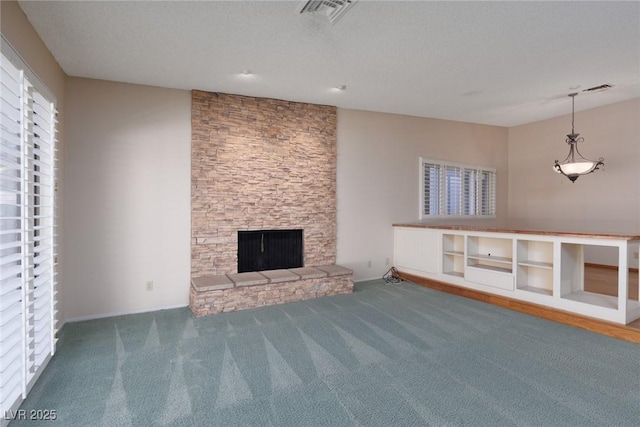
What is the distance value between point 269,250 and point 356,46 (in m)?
2.93

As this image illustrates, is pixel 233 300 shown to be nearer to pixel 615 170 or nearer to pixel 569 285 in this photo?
pixel 569 285

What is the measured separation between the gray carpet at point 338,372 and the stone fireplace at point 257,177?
1.00m

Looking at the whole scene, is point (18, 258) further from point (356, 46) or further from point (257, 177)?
point (356, 46)

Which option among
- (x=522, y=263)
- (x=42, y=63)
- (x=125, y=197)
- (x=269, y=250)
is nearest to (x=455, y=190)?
(x=522, y=263)

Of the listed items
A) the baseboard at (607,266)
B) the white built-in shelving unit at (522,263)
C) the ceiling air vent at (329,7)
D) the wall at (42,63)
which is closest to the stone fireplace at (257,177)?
the wall at (42,63)

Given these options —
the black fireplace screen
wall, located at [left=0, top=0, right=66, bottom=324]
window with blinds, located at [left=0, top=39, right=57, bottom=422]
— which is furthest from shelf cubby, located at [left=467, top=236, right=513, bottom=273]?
wall, located at [left=0, top=0, right=66, bottom=324]

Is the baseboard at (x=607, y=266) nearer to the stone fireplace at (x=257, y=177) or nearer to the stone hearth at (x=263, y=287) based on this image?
the stone hearth at (x=263, y=287)

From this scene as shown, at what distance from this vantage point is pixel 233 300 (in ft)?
12.7

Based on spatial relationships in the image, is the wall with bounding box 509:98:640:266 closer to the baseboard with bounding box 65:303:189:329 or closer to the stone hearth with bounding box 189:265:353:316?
the stone hearth with bounding box 189:265:353:316

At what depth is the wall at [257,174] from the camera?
165 inches

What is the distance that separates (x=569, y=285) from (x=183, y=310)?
4.63 m

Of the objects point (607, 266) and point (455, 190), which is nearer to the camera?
point (607, 266)

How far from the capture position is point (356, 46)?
3.10m

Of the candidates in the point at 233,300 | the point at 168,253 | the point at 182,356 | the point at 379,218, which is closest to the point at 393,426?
the point at 182,356
